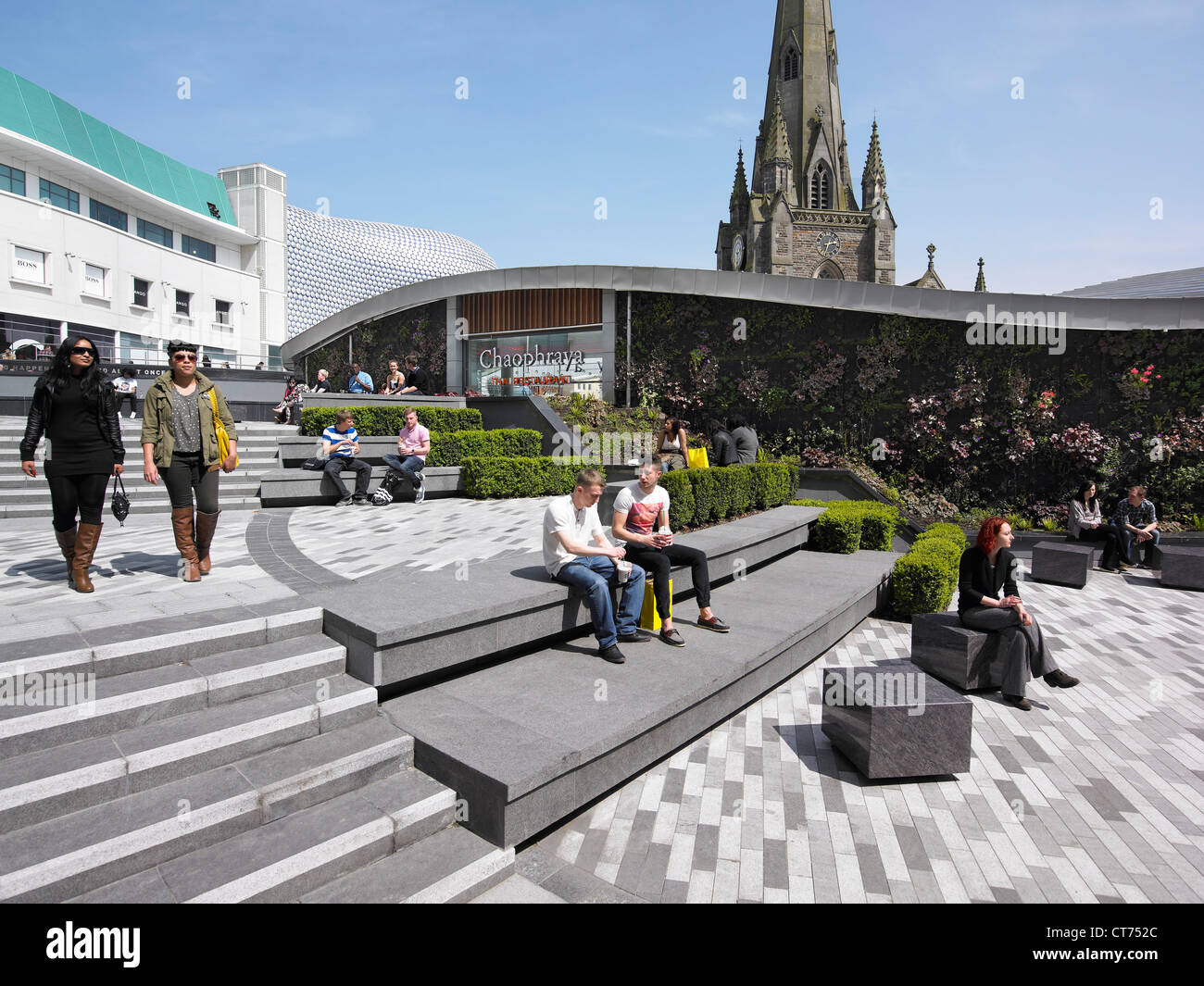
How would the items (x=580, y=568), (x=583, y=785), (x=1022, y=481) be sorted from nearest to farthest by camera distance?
(x=583, y=785)
(x=580, y=568)
(x=1022, y=481)

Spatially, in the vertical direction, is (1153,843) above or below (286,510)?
below

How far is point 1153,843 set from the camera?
151 inches

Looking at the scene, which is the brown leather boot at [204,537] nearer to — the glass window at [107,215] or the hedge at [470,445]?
the hedge at [470,445]

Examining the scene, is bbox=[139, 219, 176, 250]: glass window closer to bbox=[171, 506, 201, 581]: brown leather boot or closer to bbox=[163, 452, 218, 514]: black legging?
bbox=[163, 452, 218, 514]: black legging

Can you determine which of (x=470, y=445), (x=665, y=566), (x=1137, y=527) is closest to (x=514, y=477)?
(x=470, y=445)

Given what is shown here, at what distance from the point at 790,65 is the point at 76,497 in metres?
65.4

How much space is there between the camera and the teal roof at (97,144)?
Result: 3048 cm

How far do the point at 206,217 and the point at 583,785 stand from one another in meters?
46.9

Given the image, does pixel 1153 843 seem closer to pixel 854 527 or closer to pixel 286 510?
pixel 854 527

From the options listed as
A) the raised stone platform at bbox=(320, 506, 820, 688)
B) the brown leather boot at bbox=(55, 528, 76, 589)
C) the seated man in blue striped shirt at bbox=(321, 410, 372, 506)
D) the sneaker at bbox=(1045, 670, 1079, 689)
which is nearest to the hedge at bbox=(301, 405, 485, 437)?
the seated man in blue striped shirt at bbox=(321, 410, 372, 506)

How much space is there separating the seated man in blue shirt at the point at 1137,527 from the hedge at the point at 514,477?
971 cm

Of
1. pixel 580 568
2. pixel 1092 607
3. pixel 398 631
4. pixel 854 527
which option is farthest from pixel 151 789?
pixel 1092 607

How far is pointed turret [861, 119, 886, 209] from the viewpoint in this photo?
5731cm

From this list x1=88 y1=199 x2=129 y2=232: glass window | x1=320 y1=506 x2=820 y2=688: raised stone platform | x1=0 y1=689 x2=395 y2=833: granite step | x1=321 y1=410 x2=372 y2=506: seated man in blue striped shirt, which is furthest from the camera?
x1=88 y1=199 x2=129 y2=232: glass window
